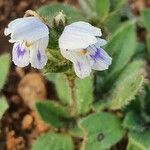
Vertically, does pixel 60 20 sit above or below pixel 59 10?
above

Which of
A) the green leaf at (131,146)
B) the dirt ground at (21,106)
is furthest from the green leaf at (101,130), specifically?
the dirt ground at (21,106)

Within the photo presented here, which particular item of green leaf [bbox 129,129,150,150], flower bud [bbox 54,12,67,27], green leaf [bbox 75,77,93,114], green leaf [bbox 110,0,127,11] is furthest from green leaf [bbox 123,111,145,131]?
flower bud [bbox 54,12,67,27]

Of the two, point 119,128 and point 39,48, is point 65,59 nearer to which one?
point 39,48

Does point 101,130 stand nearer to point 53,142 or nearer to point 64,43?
point 53,142

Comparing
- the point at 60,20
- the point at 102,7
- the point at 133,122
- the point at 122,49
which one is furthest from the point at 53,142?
the point at 60,20

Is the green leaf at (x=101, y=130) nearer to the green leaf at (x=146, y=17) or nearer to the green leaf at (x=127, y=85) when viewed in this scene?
the green leaf at (x=127, y=85)

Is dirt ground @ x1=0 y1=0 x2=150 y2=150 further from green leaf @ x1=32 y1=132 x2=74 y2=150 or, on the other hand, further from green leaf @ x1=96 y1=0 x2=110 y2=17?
green leaf @ x1=96 y1=0 x2=110 y2=17
